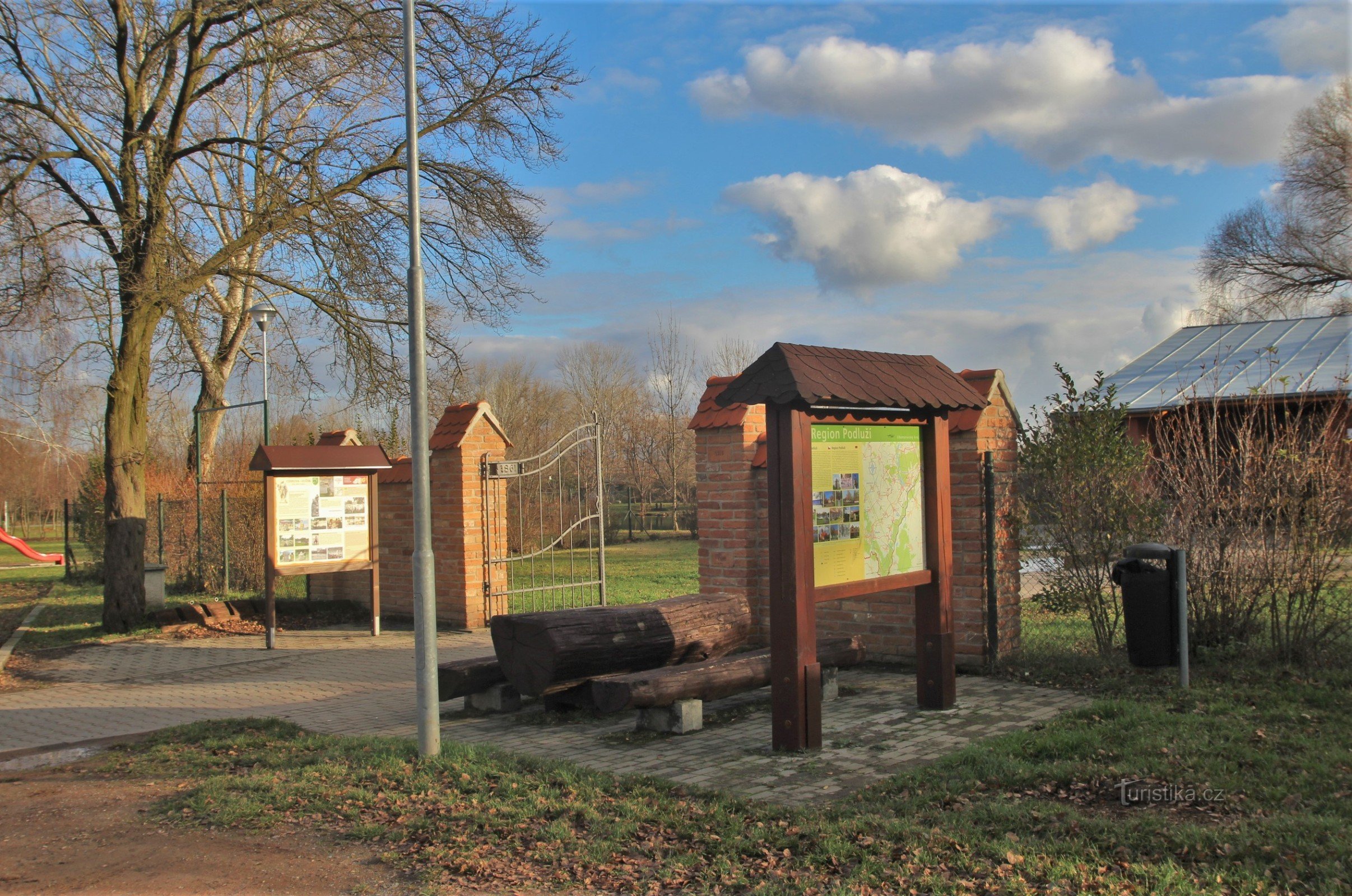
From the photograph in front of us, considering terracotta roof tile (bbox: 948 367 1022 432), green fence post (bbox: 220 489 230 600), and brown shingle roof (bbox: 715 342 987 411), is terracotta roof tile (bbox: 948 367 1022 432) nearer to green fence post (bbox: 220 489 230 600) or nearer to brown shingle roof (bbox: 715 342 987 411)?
brown shingle roof (bbox: 715 342 987 411)

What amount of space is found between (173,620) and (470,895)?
37.5 feet

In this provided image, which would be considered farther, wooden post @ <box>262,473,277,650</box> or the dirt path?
wooden post @ <box>262,473,277,650</box>

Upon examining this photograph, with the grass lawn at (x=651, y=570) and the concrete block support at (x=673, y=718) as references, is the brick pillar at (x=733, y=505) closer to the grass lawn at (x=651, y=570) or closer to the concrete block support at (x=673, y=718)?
the concrete block support at (x=673, y=718)

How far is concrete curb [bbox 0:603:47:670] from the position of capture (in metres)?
11.6

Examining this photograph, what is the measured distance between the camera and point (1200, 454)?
26.1ft

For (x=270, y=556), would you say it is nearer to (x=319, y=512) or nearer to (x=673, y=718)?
(x=319, y=512)

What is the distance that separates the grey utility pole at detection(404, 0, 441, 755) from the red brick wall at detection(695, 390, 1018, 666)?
2681 millimetres

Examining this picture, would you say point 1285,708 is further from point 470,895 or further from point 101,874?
point 101,874

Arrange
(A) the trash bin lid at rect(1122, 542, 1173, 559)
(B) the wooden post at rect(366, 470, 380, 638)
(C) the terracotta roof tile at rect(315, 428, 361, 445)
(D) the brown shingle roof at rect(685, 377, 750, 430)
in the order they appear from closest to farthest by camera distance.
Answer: (A) the trash bin lid at rect(1122, 542, 1173, 559), (D) the brown shingle roof at rect(685, 377, 750, 430), (B) the wooden post at rect(366, 470, 380, 638), (C) the terracotta roof tile at rect(315, 428, 361, 445)

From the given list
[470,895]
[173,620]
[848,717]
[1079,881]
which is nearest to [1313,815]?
[1079,881]

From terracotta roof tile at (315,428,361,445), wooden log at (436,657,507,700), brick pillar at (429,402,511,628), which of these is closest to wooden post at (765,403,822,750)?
wooden log at (436,657,507,700)

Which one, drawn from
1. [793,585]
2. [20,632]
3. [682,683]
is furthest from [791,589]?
[20,632]

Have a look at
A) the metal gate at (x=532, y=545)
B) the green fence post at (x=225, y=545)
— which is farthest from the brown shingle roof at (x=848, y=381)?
the green fence post at (x=225, y=545)

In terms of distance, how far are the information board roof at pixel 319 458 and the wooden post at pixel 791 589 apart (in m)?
7.48
